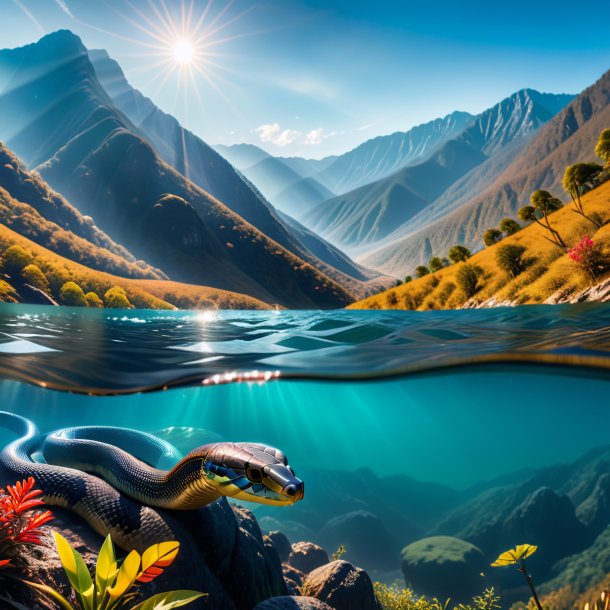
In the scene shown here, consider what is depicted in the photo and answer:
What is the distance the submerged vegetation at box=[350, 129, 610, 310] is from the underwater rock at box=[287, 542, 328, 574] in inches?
807

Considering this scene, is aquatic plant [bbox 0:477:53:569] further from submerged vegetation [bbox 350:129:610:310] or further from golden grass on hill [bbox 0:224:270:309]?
golden grass on hill [bbox 0:224:270:309]

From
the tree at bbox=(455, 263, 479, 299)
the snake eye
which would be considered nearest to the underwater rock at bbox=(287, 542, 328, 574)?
the snake eye

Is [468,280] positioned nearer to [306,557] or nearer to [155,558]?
[306,557]

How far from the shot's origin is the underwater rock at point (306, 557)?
12.6 meters

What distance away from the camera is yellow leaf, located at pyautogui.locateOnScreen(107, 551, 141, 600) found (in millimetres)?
2570

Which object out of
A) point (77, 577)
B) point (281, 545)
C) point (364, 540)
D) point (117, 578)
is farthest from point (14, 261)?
point (117, 578)

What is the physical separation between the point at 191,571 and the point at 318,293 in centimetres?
17755

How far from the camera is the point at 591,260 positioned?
81.1ft

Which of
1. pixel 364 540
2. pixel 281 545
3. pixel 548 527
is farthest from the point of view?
pixel 364 540

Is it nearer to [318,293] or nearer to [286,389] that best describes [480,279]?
[286,389]

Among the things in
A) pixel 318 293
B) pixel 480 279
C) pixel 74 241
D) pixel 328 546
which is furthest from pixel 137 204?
pixel 328 546

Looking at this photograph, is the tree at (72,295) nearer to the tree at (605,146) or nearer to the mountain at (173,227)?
the tree at (605,146)

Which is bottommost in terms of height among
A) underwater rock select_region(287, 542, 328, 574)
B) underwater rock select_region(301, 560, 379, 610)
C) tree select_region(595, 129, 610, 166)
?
underwater rock select_region(287, 542, 328, 574)

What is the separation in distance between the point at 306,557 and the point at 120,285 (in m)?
96.3
